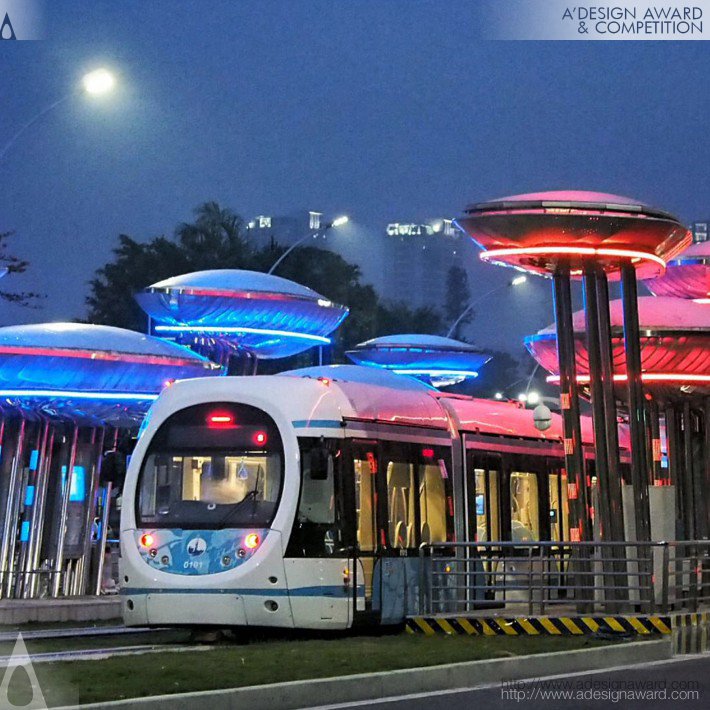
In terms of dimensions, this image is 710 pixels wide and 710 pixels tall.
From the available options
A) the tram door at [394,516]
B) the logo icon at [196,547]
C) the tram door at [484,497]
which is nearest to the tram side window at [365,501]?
the tram door at [394,516]

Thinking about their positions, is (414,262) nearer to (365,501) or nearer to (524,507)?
(524,507)

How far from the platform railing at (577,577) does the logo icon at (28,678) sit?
20.0ft

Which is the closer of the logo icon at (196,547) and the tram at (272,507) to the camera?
the tram at (272,507)

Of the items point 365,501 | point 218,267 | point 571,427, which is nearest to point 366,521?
point 365,501

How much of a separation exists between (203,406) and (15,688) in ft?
27.1

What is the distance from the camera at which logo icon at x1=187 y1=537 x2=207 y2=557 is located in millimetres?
20625

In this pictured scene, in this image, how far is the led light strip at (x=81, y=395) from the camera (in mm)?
31109

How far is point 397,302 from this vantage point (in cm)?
10981

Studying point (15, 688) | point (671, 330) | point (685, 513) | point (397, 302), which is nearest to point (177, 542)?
point (15, 688)

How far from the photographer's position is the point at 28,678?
14188 millimetres

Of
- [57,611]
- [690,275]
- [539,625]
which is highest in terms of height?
[690,275]

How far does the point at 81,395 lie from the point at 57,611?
4894 mm

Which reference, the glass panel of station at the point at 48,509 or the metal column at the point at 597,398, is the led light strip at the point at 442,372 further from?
the metal column at the point at 597,398

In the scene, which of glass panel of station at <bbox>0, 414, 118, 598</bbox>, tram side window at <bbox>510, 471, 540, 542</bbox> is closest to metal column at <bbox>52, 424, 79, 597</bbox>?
glass panel of station at <bbox>0, 414, 118, 598</bbox>
